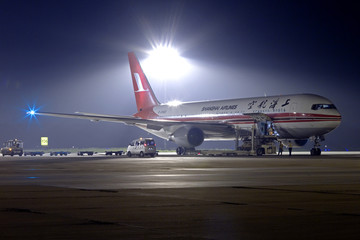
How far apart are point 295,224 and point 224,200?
4294 mm

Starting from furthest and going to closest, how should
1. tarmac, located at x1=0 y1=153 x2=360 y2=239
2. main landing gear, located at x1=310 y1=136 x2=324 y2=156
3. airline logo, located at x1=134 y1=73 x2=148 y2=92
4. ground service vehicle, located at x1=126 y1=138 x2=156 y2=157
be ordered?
airline logo, located at x1=134 y1=73 x2=148 y2=92 → ground service vehicle, located at x1=126 y1=138 x2=156 y2=157 → main landing gear, located at x1=310 y1=136 x2=324 y2=156 → tarmac, located at x1=0 y1=153 x2=360 y2=239

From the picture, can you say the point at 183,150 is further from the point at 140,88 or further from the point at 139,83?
the point at 139,83

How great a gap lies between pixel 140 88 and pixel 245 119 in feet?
72.1

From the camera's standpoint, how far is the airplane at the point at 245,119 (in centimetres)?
5303

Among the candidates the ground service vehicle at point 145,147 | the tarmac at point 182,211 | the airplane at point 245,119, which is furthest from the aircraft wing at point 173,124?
the tarmac at point 182,211

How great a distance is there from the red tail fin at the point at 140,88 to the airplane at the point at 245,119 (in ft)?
12.2

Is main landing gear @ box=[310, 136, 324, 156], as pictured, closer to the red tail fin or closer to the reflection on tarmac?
the reflection on tarmac

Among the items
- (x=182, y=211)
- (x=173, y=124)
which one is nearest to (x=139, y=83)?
(x=173, y=124)

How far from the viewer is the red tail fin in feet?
246

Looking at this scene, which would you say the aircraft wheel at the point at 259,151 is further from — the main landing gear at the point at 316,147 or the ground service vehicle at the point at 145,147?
the ground service vehicle at the point at 145,147

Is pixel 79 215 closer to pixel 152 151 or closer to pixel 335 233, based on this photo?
pixel 335 233

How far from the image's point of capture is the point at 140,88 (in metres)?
76.4

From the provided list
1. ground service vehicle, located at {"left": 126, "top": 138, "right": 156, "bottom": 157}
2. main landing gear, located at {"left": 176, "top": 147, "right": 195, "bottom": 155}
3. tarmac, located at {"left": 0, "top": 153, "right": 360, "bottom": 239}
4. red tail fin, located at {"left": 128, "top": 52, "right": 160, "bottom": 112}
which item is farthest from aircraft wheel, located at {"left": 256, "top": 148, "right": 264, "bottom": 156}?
tarmac, located at {"left": 0, "top": 153, "right": 360, "bottom": 239}

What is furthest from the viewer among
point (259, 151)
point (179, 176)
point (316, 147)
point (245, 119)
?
point (245, 119)
